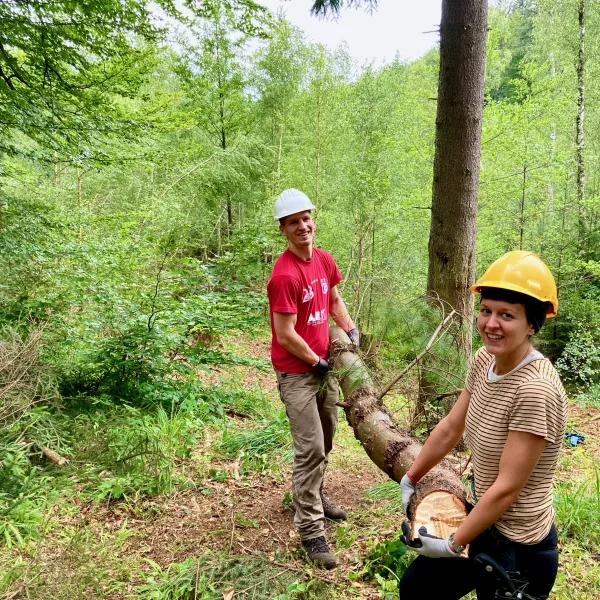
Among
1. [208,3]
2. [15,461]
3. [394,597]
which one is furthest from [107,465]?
[208,3]

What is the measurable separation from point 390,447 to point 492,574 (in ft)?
3.48

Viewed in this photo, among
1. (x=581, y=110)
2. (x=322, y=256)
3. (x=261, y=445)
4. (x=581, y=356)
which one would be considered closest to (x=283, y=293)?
(x=322, y=256)

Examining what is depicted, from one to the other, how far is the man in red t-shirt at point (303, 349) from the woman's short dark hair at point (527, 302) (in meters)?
1.26

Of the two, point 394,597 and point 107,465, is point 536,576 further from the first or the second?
point 107,465

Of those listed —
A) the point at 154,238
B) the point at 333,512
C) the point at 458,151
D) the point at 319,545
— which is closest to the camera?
the point at 319,545

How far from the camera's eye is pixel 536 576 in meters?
1.38

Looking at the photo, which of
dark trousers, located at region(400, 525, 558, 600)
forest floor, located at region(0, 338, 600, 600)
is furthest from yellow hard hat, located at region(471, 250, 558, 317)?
forest floor, located at region(0, 338, 600, 600)

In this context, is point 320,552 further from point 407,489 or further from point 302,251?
point 302,251

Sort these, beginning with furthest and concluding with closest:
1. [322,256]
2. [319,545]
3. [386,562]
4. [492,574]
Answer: [322,256] < [319,545] < [386,562] < [492,574]

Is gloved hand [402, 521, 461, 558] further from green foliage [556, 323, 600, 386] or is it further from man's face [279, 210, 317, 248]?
green foliage [556, 323, 600, 386]

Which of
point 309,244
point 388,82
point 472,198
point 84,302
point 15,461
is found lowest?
point 15,461

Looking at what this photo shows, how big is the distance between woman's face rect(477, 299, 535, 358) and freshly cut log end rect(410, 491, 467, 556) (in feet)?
2.81

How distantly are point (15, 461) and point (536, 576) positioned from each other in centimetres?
339

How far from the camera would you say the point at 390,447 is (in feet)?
7.93
